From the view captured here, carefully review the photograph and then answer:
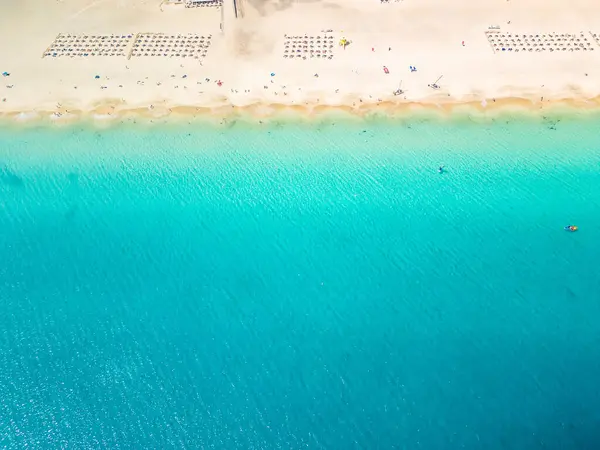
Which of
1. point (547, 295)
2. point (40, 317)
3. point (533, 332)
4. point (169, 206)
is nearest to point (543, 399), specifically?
point (533, 332)

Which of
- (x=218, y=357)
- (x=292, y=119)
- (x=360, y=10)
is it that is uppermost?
(x=360, y=10)

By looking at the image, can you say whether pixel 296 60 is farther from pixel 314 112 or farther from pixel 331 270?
pixel 331 270

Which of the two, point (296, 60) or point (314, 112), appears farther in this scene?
point (296, 60)

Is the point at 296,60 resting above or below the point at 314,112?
above

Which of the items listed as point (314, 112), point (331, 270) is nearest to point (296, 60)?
point (314, 112)

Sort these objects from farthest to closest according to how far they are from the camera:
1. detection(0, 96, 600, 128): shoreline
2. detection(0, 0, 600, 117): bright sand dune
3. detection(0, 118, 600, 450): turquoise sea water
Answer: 1. detection(0, 0, 600, 117): bright sand dune
2. detection(0, 96, 600, 128): shoreline
3. detection(0, 118, 600, 450): turquoise sea water

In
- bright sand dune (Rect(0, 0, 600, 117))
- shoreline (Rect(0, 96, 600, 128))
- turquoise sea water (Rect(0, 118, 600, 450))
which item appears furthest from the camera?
bright sand dune (Rect(0, 0, 600, 117))

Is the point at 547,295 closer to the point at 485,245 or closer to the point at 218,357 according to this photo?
the point at 485,245

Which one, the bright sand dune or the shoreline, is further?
the bright sand dune
